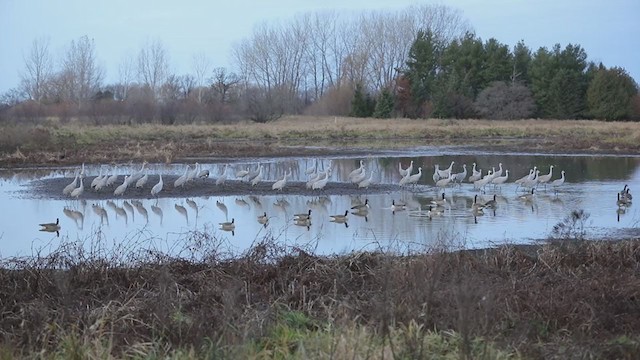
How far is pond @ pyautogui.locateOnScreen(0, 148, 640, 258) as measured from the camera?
46.8 ft

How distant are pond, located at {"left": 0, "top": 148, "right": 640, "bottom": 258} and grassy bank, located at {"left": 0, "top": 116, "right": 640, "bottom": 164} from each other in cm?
598

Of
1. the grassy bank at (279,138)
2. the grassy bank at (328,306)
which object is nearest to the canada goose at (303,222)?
the grassy bank at (328,306)

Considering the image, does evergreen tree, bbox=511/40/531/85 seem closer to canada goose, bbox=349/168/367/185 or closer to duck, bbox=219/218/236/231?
canada goose, bbox=349/168/367/185

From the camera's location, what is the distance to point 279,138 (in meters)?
51.2

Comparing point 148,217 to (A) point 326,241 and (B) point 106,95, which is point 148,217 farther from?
(B) point 106,95

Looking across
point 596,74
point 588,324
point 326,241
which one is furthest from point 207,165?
point 596,74

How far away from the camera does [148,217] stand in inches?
728

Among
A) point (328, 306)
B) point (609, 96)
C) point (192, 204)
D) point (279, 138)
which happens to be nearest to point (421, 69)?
point (609, 96)

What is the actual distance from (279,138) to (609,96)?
1144 inches

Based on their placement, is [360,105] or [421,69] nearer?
[360,105]

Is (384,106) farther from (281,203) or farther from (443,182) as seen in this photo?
(281,203)

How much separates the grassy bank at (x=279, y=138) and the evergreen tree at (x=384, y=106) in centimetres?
404

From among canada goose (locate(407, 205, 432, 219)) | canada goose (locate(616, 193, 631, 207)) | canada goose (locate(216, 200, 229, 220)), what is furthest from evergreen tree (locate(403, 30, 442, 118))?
canada goose (locate(407, 205, 432, 219))

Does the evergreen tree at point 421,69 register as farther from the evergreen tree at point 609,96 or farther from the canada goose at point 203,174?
the canada goose at point 203,174
